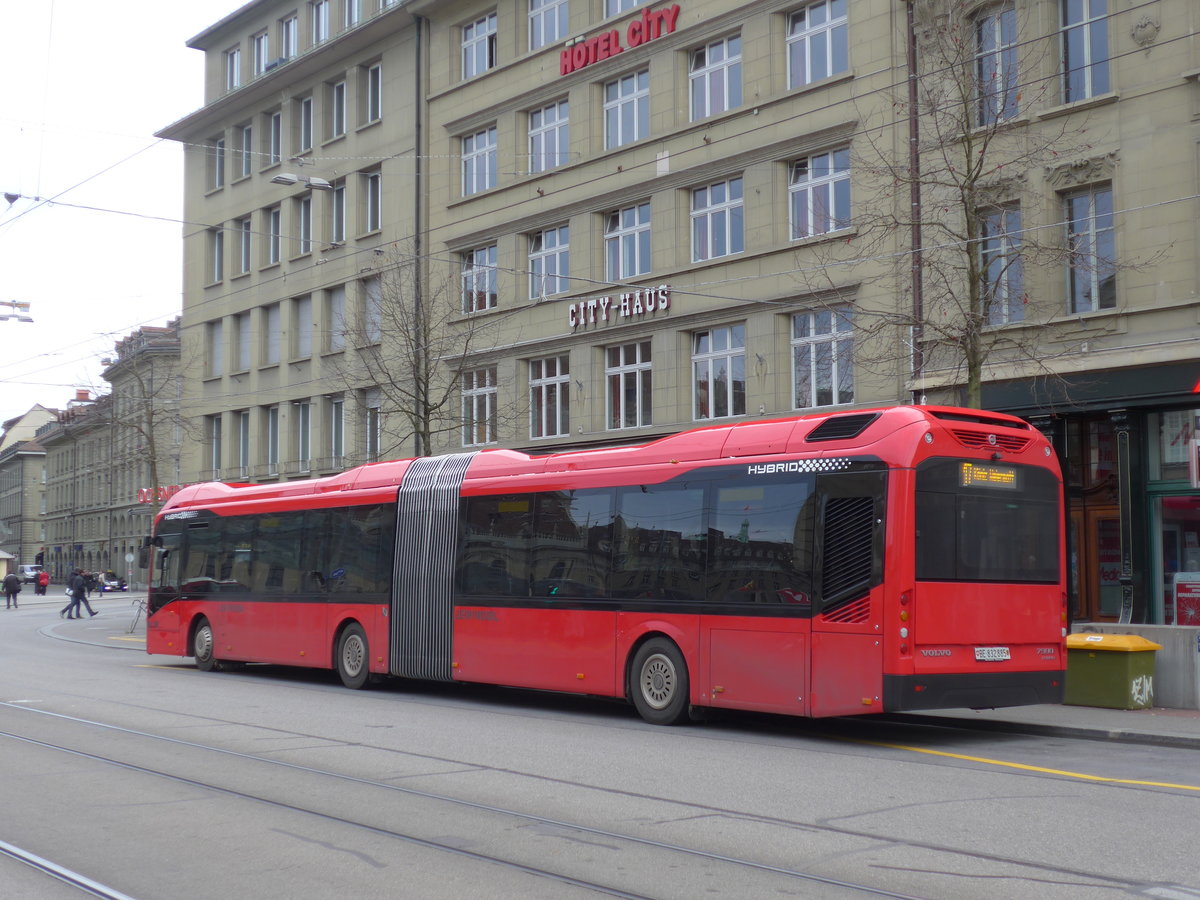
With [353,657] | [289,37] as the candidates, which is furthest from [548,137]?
[353,657]

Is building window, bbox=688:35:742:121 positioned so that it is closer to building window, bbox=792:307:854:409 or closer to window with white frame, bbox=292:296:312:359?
building window, bbox=792:307:854:409

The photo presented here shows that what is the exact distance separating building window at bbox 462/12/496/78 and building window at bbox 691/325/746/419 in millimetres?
10931

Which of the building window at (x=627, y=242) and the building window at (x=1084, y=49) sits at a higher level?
the building window at (x=1084, y=49)

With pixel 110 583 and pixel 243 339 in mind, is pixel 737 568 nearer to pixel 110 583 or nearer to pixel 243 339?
pixel 243 339

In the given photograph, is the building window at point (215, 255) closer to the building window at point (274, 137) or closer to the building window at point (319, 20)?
the building window at point (274, 137)

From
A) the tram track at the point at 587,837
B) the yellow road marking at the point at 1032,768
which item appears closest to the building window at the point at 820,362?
the yellow road marking at the point at 1032,768

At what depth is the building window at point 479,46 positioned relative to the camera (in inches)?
1348

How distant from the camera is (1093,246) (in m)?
20.9

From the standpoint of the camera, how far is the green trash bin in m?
15.2

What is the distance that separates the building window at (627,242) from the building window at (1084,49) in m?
10.1

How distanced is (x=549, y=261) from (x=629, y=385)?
4259mm

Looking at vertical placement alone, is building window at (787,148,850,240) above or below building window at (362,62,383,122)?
below

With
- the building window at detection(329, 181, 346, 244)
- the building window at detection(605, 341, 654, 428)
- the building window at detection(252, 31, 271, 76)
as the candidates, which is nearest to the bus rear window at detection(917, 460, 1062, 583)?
the building window at detection(605, 341, 654, 428)

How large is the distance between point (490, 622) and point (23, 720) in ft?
17.9
